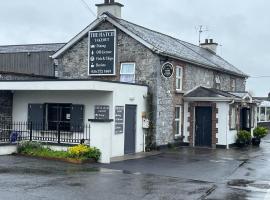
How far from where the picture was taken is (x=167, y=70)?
22922 millimetres

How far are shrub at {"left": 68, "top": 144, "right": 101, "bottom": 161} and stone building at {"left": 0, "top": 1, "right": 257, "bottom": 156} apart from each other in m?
5.10

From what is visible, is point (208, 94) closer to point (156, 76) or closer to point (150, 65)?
point (156, 76)

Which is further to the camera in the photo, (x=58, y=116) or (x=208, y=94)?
(x=208, y=94)

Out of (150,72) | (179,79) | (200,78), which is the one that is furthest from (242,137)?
(150,72)

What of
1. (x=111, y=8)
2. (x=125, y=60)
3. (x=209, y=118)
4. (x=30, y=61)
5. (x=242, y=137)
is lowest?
(x=242, y=137)

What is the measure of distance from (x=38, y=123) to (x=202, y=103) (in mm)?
9177

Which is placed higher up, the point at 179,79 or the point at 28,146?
the point at 179,79

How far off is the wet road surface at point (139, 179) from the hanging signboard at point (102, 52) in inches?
268

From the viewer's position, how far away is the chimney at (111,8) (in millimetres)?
25147

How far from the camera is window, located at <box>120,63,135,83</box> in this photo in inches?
933

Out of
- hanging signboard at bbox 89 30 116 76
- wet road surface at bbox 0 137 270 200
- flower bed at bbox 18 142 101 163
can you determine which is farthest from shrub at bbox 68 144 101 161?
hanging signboard at bbox 89 30 116 76

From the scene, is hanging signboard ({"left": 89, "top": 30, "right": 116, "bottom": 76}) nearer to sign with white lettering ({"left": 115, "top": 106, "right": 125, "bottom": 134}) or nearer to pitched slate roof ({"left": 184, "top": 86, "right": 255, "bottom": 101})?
sign with white lettering ({"left": 115, "top": 106, "right": 125, "bottom": 134})

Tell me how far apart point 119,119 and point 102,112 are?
2.71ft

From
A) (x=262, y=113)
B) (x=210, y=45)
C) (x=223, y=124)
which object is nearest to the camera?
(x=223, y=124)
